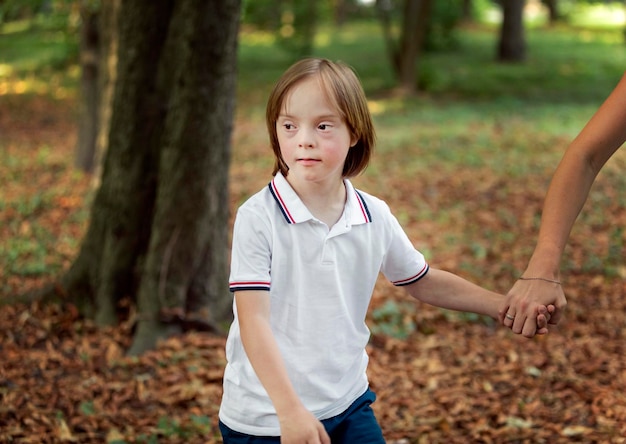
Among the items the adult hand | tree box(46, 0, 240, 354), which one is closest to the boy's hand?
the adult hand

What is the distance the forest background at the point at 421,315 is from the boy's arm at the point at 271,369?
2.21 meters

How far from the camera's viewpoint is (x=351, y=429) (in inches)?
102

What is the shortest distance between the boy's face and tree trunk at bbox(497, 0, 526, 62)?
77.4 ft

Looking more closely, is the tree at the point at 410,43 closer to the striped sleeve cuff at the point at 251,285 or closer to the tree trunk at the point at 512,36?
the tree trunk at the point at 512,36

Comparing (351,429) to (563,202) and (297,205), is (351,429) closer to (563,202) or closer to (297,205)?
(297,205)

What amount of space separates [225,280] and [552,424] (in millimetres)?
2512

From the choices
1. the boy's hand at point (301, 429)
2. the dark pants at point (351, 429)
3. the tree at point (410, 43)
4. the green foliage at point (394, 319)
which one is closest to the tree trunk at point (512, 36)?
the tree at point (410, 43)

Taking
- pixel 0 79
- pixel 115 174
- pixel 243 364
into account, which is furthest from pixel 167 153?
pixel 0 79

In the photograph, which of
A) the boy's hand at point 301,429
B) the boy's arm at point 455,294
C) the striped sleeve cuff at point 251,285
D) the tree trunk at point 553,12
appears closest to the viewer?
the boy's hand at point 301,429

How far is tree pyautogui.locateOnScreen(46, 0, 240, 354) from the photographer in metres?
5.39

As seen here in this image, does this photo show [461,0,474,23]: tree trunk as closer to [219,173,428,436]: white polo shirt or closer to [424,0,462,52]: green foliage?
[424,0,462,52]: green foliage

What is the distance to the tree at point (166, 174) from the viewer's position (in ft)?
17.7

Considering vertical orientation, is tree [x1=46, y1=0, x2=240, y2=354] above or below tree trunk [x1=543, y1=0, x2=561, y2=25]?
below

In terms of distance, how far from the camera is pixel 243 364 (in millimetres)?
2520
